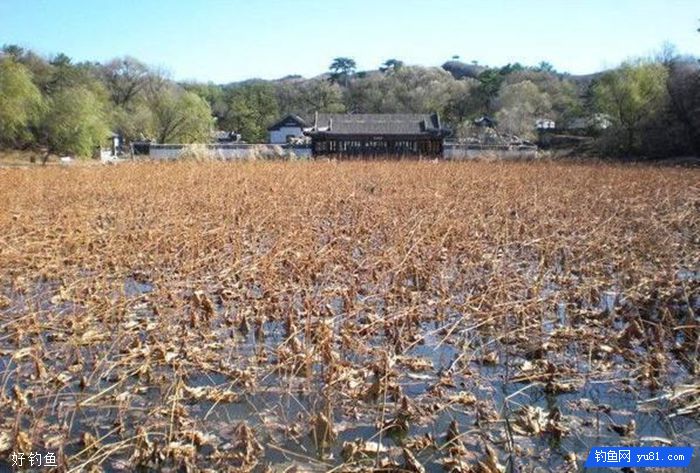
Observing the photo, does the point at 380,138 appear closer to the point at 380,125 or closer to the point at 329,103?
the point at 380,125

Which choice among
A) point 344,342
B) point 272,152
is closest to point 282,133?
point 272,152

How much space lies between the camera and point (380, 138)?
1630 inches

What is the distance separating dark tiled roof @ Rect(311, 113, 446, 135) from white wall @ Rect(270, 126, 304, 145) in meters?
A: 17.3

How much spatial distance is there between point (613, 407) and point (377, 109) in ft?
222

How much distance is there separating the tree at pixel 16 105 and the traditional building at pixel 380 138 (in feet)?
60.0

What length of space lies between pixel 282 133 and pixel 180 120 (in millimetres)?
13631

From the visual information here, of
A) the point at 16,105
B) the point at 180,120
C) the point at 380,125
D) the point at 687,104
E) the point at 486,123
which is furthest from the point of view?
the point at 486,123

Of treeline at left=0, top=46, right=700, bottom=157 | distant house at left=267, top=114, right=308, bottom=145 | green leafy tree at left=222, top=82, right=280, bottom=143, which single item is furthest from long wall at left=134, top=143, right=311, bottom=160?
green leafy tree at left=222, top=82, right=280, bottom=143

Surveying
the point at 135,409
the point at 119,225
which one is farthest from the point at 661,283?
the point at 119,225

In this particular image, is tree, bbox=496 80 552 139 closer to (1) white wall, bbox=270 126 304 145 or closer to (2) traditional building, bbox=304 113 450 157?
(2) traditional building, bbox=304 113 450 157

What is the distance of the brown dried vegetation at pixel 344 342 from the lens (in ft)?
12.4

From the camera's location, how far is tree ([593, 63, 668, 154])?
38.4 meters

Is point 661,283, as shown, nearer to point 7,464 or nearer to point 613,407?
point 613,407

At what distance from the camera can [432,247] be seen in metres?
9.02
